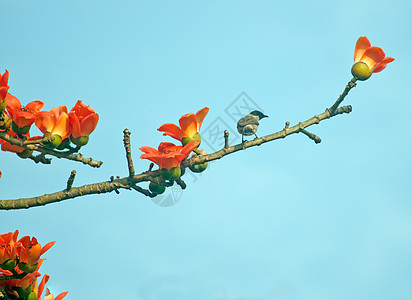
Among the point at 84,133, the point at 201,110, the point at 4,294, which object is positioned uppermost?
the point at 201,110

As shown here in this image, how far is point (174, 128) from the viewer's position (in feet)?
13.5

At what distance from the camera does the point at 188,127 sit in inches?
161

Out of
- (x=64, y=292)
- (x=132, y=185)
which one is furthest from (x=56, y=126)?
(x=64, y=292)

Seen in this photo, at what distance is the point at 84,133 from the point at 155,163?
554mm

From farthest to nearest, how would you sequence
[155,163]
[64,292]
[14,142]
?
[64,292] < [155,163] < [14,142]

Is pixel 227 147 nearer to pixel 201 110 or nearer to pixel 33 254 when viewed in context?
pixel 201 110

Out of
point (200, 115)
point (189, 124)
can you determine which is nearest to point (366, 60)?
point (200, 115)

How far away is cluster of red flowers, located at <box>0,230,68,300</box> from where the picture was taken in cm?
385

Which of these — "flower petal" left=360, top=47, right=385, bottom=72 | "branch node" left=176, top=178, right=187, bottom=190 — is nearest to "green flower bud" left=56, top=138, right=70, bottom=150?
"branch node" left=176, top=178, right=187, bottom=190

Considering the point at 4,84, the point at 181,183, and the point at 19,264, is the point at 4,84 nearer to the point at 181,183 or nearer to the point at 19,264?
the point at 19,264

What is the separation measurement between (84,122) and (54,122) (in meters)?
0.22

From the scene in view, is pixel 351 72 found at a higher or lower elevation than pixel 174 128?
higher

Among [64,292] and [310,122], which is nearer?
[310,122]

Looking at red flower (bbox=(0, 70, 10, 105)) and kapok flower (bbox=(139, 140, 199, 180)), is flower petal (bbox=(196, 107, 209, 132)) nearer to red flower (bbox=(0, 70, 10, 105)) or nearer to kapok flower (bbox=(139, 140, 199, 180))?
kapok flower (bbox=(139, 140, 199, 180))
